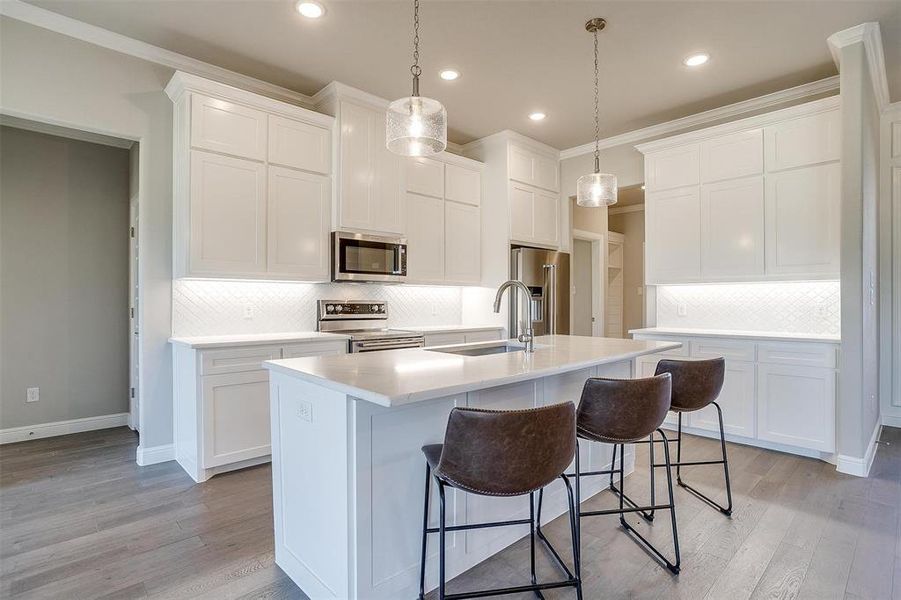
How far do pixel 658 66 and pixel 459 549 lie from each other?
144 inches

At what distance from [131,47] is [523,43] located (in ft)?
9.15

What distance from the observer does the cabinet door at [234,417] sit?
303 cm

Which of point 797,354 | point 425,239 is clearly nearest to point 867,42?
point 797,354

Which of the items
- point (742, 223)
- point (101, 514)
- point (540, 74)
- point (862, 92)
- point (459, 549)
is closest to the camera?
point (459, 549)

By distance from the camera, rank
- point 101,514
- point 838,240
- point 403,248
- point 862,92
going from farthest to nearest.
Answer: point 403,248 < point 838,240 < point 862,92 < point 101,514

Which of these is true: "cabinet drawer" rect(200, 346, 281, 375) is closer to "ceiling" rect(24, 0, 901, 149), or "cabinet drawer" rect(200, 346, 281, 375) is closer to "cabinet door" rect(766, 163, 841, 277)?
"ceiling" rect(24, 0, 901, 149)

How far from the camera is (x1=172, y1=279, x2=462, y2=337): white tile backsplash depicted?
11.5ft

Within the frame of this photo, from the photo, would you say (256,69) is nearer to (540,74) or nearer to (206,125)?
(206,125)

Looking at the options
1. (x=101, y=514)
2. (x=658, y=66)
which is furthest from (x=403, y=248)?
(x=101, y=514)

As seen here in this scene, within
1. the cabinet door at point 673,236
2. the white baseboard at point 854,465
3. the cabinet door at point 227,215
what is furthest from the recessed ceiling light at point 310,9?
the white baseboard at point 854,465

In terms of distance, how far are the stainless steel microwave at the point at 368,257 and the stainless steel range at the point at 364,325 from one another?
34cm

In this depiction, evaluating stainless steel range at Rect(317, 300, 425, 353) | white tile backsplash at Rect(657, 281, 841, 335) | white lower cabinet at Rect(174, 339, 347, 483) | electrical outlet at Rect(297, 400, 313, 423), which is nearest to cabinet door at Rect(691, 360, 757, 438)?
white tile backsplash at Rect(657, 281, 841, 335)

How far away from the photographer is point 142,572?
203 centimetres

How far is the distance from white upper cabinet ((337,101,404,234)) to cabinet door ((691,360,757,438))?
10.3 ft
